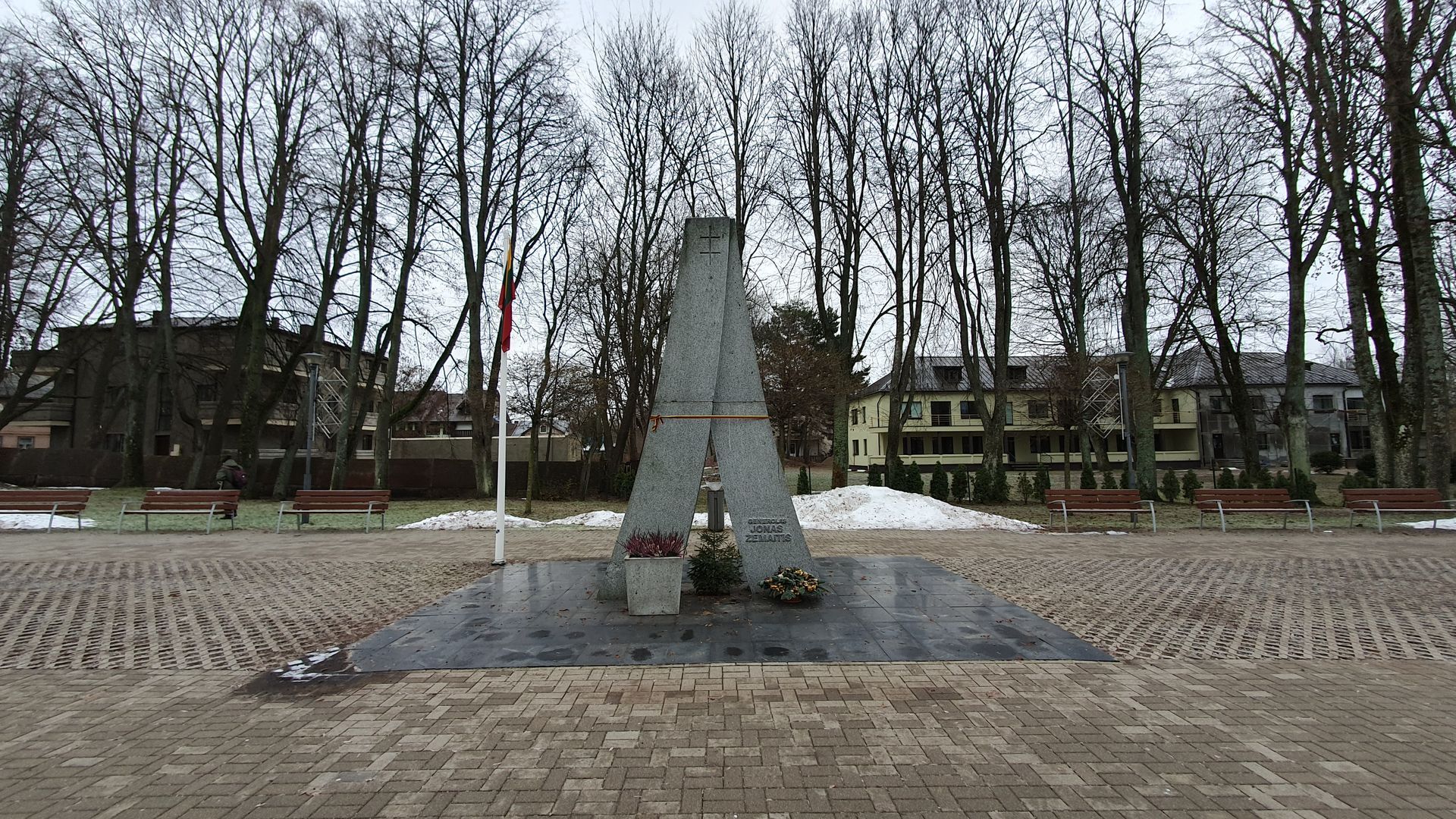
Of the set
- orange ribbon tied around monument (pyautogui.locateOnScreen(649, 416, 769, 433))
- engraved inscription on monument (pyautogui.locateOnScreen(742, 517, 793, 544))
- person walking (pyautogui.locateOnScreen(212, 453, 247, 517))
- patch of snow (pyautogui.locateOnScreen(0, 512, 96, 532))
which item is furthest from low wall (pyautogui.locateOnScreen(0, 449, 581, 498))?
engraved inscription on monument (pyautogui.locateOnScreen(742, 517, 793, 544))

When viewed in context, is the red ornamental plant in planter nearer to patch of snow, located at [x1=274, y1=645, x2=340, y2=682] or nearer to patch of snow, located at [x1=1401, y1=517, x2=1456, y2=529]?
patch of snow, located at [x1=274, y1=645, x2=340, y2=682]

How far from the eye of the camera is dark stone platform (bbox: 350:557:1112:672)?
5.04 metres

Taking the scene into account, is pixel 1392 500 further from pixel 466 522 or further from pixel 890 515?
pixel 466 522

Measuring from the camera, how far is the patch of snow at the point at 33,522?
1382 cm

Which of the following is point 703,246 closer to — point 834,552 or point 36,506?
point 834,552

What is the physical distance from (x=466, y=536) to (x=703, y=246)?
8749 mm

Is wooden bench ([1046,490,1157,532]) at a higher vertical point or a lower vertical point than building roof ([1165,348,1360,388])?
lower

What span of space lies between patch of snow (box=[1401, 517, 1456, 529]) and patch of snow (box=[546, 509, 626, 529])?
16710mm

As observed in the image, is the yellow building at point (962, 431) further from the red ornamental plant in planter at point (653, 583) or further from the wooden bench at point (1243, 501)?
the red ornamental plant in planter at point (653, 583)

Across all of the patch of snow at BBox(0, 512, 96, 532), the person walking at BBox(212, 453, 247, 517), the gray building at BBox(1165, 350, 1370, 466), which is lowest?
the patch of snow at BBox(0, 512, 96, 532)

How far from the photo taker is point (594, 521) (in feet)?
52.0

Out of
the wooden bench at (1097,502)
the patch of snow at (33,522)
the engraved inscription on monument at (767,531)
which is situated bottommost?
the patch of snow at (33,522)

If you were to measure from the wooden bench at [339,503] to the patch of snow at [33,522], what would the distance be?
14.0 ft

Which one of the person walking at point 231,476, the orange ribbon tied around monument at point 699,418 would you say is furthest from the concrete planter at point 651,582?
the person walking at point 231,476
